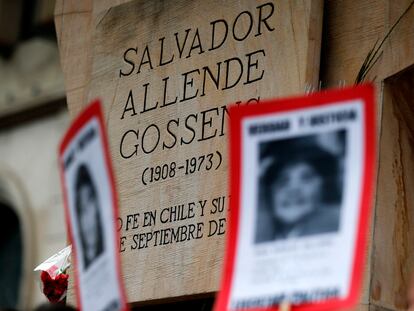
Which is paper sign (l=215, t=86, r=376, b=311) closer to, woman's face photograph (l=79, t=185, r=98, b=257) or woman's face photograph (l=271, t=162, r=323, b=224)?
woman's face photograph (l=271, t=162, r=323, b=224)

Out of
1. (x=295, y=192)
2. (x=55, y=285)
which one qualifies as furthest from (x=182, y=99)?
(x=295, y=192)

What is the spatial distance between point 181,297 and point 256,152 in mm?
2717

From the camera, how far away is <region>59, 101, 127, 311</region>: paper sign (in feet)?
15.0

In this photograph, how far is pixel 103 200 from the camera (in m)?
4.61

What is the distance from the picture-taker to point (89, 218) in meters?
4.71

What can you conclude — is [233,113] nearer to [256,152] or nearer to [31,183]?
[256,152]

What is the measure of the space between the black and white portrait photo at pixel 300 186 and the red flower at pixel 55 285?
11.7 feet

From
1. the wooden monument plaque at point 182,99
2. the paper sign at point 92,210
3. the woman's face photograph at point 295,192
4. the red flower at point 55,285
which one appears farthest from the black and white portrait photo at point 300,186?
the red flower at point 55,285

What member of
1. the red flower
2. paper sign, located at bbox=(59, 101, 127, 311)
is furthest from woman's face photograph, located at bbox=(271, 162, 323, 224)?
the red flower

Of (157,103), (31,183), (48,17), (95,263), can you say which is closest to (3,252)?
(31,183)

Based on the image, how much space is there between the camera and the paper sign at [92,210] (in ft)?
15.0

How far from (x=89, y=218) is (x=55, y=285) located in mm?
3269

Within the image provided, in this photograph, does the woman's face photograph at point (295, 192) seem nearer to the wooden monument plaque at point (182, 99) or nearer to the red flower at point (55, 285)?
the wooden monument plaque at point (182, 99)

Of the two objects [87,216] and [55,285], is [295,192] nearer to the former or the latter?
[87,216]
